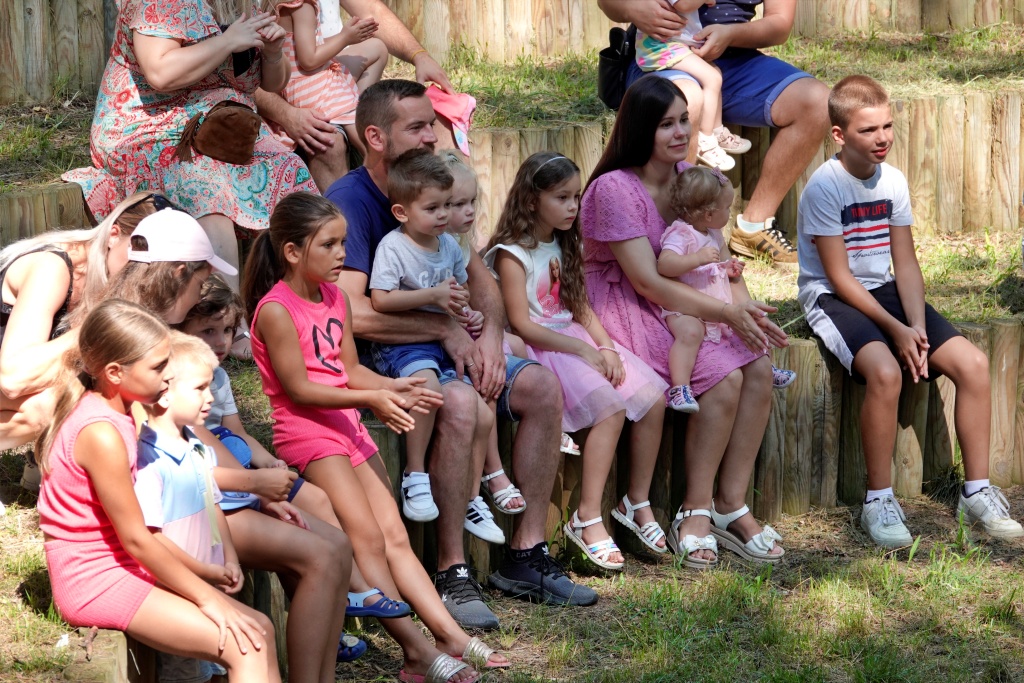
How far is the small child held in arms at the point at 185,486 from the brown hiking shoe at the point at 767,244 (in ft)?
11.2

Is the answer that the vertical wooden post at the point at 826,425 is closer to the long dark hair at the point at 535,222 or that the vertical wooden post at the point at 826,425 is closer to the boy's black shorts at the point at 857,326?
the boy's black shorts at the point at 857,326

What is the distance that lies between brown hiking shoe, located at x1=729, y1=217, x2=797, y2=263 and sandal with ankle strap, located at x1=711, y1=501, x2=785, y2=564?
168 centimetres

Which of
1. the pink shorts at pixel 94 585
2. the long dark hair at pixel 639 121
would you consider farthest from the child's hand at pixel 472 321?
the pink shorts at pixel 94 585

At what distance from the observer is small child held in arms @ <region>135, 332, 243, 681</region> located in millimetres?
2945

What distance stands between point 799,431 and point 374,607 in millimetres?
2026

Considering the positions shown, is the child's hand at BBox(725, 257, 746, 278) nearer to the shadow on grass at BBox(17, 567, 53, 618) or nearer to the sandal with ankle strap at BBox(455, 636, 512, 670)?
the sandal with ankle strap at BBox(455, 636, 512, 670)

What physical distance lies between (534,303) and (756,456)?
3.40 ft

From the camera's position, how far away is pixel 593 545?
4328 millimetres

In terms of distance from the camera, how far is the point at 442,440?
12.8 feet

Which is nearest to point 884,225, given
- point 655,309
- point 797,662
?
point 655,309

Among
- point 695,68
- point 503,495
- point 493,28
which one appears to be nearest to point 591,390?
point 503,495

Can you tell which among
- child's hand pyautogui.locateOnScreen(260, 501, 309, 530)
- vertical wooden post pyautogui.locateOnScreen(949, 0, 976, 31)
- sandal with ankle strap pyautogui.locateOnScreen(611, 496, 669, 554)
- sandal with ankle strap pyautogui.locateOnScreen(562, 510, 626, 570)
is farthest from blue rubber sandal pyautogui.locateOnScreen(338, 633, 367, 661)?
Result: vertical wooden post pyautogui.locateOnScreen(949, 0, 976, 31)

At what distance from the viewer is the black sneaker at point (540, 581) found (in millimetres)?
4113

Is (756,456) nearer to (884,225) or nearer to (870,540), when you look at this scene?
(870,540)
